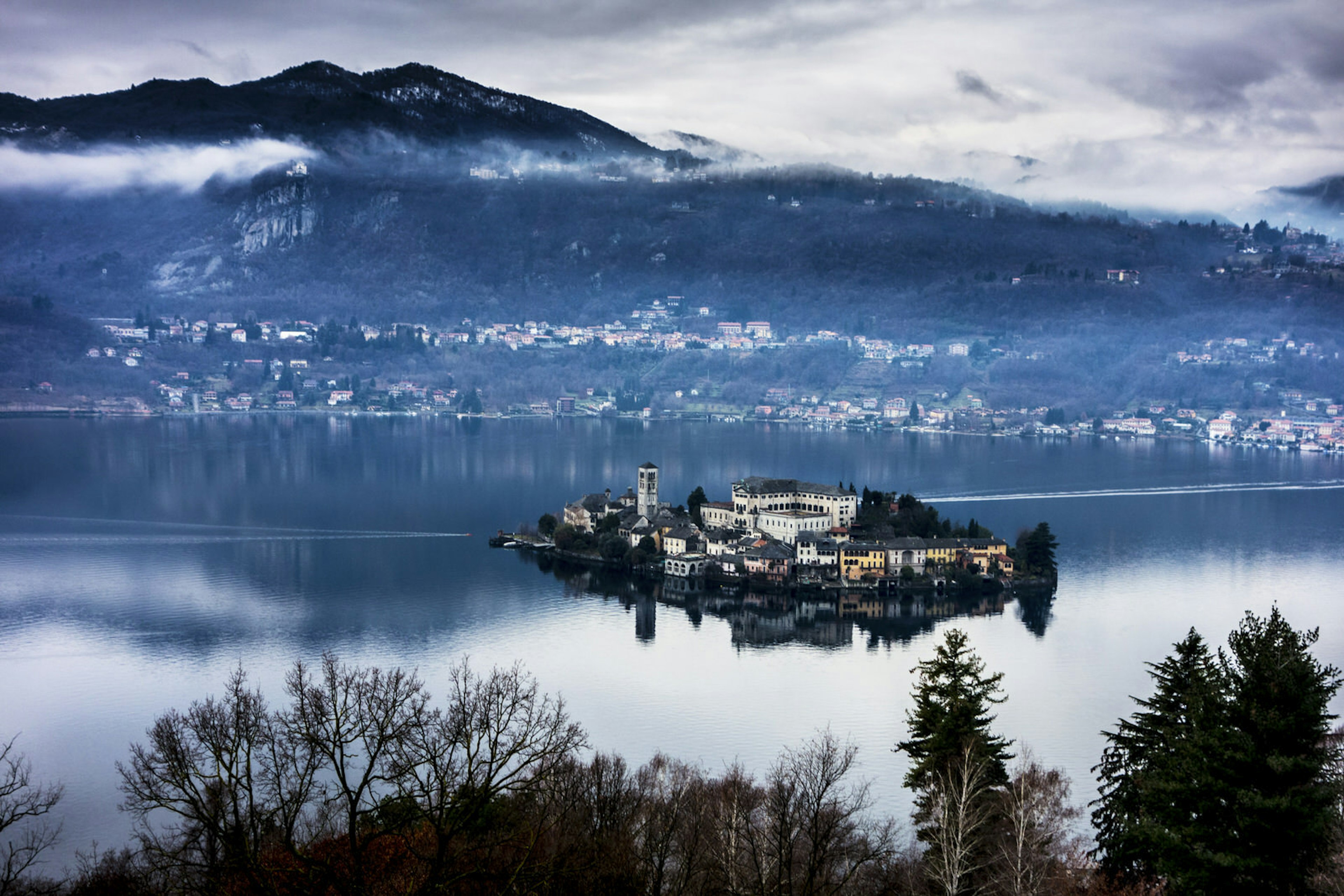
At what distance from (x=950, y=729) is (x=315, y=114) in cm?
6711

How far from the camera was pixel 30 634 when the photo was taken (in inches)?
412

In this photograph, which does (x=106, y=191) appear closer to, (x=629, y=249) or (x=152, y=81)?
(x=152, y=81)

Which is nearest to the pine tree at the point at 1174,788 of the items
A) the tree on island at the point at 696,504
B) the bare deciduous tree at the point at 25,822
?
the bare deciduous tree at the point at 25,822

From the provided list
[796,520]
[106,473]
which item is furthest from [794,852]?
[106,473]

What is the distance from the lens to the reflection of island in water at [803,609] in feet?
36.3

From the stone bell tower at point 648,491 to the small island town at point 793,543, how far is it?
1 cm

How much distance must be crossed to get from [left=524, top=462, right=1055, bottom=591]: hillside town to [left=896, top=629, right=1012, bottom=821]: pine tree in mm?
7146

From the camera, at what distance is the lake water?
841 centimetres

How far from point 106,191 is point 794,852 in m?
64.5

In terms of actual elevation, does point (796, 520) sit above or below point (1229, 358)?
below

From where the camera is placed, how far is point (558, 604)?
477 inches

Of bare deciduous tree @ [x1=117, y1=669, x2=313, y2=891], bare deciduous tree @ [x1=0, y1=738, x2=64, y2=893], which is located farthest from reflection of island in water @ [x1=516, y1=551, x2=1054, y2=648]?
bare deciduous tree @ [x1=117, y1=669, x2=313, y2=891]

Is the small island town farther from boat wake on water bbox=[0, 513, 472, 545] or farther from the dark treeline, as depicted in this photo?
the dark treeline

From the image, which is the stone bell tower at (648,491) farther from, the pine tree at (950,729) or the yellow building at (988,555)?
the pine tree at (950,729)
